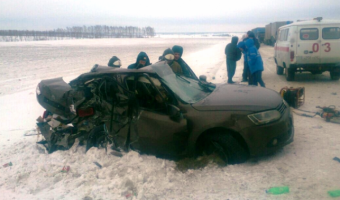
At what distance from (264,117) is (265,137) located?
0.27 meters

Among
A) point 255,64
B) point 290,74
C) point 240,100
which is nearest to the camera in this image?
point 240,100

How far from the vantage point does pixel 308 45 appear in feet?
32.8

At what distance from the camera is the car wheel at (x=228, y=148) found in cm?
405

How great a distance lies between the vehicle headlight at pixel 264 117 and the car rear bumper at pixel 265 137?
0.06m

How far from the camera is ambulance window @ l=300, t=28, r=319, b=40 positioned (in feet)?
32.8

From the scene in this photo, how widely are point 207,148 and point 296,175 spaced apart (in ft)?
4.04

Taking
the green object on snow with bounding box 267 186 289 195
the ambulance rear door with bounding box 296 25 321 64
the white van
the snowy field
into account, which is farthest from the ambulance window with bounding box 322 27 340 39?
the green object on snow with bounding box 267 186 289 195

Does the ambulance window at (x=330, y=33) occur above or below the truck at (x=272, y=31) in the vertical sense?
below

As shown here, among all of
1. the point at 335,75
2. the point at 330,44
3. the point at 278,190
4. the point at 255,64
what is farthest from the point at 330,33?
the point at 278,190

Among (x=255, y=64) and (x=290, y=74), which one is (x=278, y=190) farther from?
(x=290, y=74)

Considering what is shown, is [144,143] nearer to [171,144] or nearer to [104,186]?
[171,144]

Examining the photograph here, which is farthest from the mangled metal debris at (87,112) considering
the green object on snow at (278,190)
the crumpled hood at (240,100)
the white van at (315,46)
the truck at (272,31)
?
the truck at (272,31)

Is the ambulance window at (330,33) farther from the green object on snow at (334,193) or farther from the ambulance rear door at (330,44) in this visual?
the green object on snow at (334,193)

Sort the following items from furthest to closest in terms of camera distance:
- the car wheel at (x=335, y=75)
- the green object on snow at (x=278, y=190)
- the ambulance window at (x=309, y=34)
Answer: the car wheel at (x=335, y=75) < the ambulance window at (x=309, y=34) < the green object on snow at (x=278, y=190)
